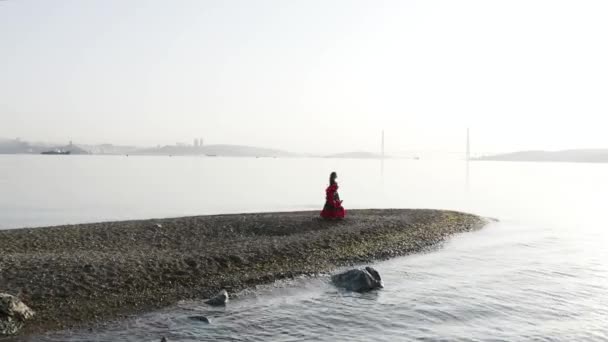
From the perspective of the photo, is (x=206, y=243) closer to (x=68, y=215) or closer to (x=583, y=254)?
(x=583, y=254)

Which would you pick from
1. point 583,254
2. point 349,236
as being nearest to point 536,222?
point 583,254

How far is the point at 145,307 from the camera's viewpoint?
14.2m

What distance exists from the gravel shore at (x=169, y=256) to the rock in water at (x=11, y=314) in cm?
26

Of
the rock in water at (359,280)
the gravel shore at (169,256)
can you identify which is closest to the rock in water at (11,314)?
the gravel shore at (169,256)

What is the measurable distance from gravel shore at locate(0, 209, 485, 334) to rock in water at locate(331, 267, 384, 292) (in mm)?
1758

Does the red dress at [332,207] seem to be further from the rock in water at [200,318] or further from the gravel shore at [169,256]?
the rock in water at [200,318]

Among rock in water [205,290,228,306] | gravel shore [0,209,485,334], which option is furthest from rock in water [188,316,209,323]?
gravel shore [0,209,485,334]

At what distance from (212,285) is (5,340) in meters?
6.03

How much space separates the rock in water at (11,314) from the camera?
11922 millimetres

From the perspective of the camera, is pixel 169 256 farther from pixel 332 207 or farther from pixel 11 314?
pixel 332 207

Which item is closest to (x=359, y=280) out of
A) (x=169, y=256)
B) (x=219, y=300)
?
(x=219, y=300)

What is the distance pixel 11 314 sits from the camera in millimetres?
12180

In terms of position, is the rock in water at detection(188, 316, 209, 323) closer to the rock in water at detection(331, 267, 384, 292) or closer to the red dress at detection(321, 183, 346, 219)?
the rock in water at detection(331, 267, 384, 292)

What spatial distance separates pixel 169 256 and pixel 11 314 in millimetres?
6480
